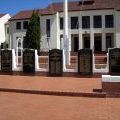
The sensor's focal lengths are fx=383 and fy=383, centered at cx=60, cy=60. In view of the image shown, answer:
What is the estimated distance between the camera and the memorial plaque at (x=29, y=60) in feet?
75.0

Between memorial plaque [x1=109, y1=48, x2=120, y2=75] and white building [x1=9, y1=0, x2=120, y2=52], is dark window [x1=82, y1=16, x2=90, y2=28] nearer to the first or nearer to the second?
white building [x1=9, y1=0, x2=120, y2=52]

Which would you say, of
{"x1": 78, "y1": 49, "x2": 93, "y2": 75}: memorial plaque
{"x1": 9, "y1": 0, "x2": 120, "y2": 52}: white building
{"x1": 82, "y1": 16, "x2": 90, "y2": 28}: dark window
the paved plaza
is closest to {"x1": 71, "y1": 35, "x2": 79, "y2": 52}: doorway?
{"x1": 9, "y1": 0, "x2": 120, "y2": 52}: white building

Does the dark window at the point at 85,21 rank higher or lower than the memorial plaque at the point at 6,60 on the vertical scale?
higher

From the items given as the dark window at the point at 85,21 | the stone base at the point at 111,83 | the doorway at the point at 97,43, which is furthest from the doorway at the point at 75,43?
the stone base at the point at 111,83

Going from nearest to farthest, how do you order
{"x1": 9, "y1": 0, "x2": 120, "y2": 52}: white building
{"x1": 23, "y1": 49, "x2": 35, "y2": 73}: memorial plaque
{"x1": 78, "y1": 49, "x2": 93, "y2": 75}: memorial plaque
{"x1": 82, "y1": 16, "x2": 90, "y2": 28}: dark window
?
1. {"x1": 78, "y1": 49, "x2": 93, "y2": 75}: memorial plaque
2. {"x1": 23, "y1": 49, "x2": 35, "y2": 73}: memorial plaque
3. {"x1": 9, "y1": 0, "x2": 120, "y2": 52}: white building
4. {"x1": 82, "y1": 16, "x2": 90, "y2": 28}: dark window

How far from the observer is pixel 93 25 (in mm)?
49281

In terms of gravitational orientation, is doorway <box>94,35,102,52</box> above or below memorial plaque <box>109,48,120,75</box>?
above

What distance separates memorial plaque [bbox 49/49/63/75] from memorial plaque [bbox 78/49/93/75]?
3.73ft

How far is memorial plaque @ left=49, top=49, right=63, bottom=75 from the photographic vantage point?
71.7ft

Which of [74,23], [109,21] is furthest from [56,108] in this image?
[74,23]

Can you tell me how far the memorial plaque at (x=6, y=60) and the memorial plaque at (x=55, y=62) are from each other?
2.94 metres

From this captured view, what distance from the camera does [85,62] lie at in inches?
837

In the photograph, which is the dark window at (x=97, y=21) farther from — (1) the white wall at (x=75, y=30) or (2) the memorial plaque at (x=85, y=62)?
(2) the memorial plaque at (x=85, y=62)

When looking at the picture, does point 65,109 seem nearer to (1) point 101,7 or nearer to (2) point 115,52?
(2) point 115,52
